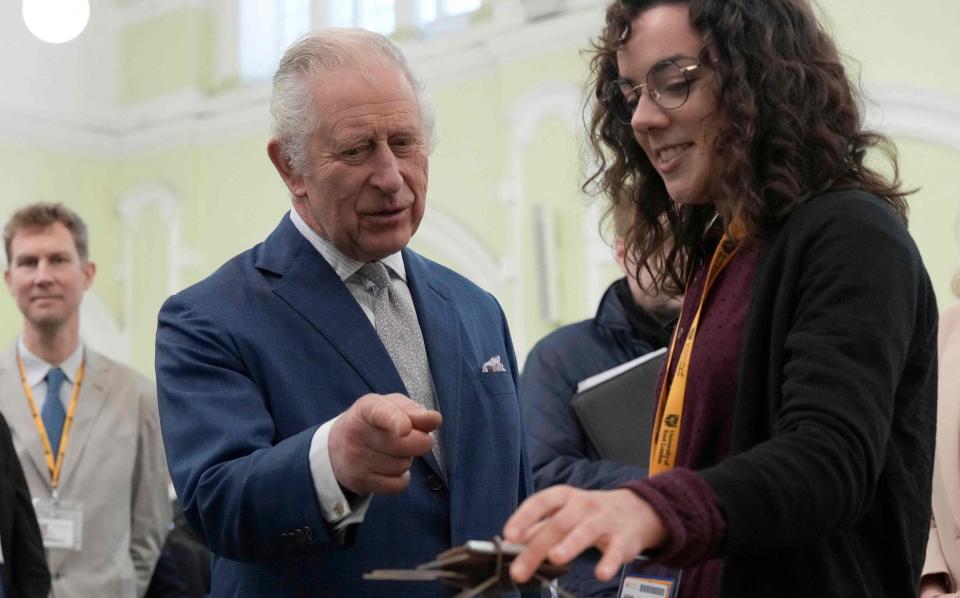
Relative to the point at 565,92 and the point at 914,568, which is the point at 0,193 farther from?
the point at 914,568

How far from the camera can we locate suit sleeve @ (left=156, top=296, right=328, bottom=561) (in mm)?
1930

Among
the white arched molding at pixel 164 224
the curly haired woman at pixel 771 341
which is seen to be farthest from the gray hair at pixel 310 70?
the white arched molding at pixel 164 224

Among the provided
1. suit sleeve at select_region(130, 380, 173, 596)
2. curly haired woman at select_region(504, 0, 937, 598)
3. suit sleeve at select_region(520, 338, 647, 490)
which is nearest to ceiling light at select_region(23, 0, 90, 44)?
suit sleeve at select_region(130, 380, 173, 596)

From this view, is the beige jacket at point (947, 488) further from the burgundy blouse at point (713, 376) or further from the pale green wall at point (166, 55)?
the pale green wall at point (166, 55)

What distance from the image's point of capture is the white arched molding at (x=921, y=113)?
6.86 m

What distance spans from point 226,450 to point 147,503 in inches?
120

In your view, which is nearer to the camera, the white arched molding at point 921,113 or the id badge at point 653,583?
the id badge at point 653,583

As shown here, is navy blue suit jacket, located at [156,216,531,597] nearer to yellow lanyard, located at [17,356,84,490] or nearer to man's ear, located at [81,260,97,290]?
yellow lanyard, located at [17,356,84,490]

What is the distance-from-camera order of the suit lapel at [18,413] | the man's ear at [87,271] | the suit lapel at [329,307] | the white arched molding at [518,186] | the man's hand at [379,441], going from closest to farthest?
the man's hand at [379,441], the suit lapel at [329,307], the suit lapel at [18,413], the man's ear at [87,271], the white arched molding at [518,186]

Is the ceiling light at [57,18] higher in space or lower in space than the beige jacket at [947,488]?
higher

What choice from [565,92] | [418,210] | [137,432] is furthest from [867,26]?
[418,210]

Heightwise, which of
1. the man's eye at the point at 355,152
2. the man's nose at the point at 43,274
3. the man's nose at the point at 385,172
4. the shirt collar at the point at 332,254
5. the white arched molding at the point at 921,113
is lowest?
the man's nose at the point at 43,274

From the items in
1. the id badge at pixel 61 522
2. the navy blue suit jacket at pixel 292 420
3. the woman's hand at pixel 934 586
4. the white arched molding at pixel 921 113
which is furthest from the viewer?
the white arched molding at pixel 921 113

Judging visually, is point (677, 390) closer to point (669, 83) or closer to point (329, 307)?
point (669, 83)
